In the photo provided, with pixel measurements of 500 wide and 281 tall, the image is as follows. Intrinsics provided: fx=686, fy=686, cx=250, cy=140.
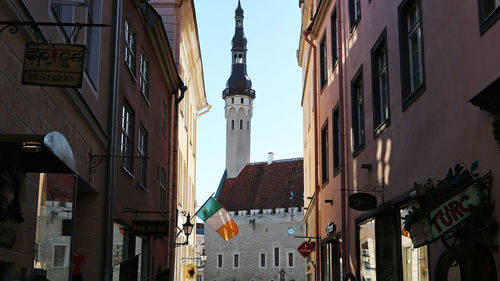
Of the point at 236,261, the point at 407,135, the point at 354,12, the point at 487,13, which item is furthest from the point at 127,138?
the point at 236,261

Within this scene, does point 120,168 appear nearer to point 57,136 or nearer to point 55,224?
point 55,224

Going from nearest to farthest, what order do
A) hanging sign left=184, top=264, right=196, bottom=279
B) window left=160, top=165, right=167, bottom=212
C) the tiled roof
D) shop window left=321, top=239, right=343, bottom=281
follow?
shop window left=321, top=239, right=343, bottom=281 < window left=160, top=165, right=167, bottom=212 < hanging sign left=184, top=264, right=196, bottom=279 < the tiled roof

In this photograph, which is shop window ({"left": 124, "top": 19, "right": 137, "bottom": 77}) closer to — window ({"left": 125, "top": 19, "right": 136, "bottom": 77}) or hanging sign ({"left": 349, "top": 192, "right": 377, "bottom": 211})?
window ({"left": 125, "top": 19, "right": 136, "bottom": 77})

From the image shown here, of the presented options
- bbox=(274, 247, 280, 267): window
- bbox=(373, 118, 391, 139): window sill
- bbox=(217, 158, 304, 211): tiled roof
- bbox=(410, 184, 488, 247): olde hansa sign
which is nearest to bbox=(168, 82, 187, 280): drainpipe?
bbox=(373, 118, 391, 139): window sill

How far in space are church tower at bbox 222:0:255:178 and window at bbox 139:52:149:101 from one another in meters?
60.7

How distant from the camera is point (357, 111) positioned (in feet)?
47.6

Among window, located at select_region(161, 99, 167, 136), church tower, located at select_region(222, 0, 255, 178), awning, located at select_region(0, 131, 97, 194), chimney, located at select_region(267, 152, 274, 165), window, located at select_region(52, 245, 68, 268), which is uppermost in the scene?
church tower, located at select_region(222, 0, 255, 178)

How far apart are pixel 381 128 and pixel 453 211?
4.85 meters

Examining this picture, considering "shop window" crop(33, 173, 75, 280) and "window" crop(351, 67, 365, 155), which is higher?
"window" crop(351, 67, 365, 155)

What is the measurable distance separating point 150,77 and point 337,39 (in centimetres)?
480

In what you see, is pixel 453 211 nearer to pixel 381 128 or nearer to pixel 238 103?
pixel 381 128

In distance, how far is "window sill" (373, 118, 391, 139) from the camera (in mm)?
11602

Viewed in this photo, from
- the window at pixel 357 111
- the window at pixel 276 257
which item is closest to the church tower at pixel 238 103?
the window at pixel 276 257

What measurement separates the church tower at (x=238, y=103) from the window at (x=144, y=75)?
60.7m
